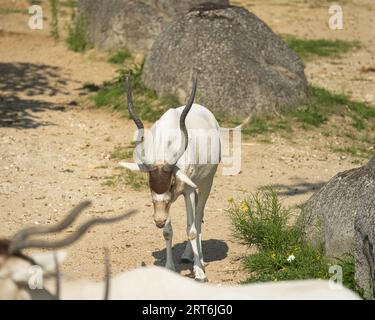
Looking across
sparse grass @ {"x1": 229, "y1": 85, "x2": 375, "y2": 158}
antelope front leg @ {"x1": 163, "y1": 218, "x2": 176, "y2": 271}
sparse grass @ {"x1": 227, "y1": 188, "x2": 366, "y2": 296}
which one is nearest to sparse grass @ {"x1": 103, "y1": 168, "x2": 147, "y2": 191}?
sparse grass @ {"x1": 227, "y1": 188, "x2": 366, "y2": 296}

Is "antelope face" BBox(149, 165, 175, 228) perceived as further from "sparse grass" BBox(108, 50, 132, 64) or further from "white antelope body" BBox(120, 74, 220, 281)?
"sparse grass" BBox(108, 50, 132, 64)

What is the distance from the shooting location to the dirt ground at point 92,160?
9.20 metres

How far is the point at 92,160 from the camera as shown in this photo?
12.0 meters

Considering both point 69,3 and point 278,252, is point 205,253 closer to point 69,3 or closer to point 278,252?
point 278,252

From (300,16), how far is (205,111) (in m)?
11.9

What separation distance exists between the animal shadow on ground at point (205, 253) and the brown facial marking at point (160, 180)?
1040mm

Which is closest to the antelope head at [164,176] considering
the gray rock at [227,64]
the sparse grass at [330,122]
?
the sparse grass at [330,122]

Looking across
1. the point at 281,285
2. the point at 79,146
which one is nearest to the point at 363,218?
the point at 281,285

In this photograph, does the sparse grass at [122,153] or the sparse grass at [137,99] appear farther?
the sparse grass at [137,99]

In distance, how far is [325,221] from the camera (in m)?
8.27

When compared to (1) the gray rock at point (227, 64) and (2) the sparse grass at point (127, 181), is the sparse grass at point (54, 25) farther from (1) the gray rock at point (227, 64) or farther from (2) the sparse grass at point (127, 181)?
(2) the sparse grass at point (127, 181)

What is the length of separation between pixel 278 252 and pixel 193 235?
770mm

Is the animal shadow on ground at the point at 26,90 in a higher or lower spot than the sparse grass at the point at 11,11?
lower

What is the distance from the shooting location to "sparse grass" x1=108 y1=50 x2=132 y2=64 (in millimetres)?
16891
